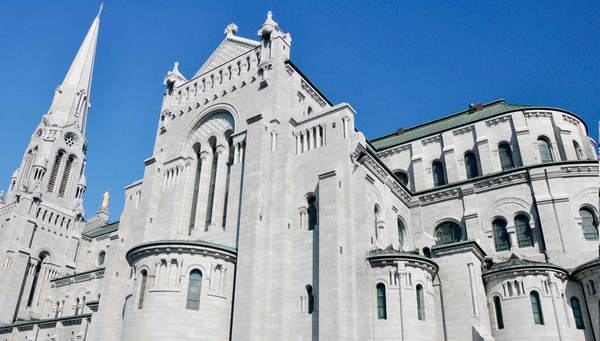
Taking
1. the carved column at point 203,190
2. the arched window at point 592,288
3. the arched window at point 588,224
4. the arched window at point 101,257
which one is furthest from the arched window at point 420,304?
the arched window at point 101,257

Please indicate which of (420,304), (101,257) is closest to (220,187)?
(420,304)

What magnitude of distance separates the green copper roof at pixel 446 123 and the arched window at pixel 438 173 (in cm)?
291

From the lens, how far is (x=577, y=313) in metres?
27.0

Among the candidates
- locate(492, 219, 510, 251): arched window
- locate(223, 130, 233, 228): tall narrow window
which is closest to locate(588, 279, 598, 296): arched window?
locate(492, 219, 510, 251): arched window

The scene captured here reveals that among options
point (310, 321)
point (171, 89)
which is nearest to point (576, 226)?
point (310, 321)

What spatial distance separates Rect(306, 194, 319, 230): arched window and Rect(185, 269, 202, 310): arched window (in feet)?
22.8

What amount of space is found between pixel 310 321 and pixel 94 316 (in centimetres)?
1767

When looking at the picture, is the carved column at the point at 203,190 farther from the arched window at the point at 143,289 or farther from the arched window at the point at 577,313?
the arched window at the point at 577,313

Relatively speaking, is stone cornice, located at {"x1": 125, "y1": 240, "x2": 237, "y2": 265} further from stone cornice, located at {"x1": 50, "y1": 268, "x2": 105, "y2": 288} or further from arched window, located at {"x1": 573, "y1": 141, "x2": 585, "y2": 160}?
arched window, located at {"x1": 573, "y1": 141, "x2": 585, "y2": 160}

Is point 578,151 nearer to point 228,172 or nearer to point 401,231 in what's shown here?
point 401,231

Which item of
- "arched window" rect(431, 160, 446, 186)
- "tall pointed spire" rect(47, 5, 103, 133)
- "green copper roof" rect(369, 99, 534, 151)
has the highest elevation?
"tall pointed spire" rect(47, 5, 103, 133)

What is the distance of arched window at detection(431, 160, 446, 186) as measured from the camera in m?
39.9

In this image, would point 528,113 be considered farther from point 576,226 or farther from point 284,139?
point 284,139

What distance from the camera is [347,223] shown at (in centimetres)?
2659
